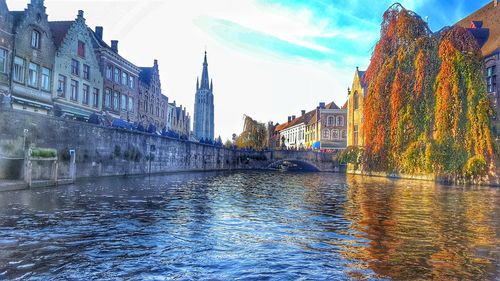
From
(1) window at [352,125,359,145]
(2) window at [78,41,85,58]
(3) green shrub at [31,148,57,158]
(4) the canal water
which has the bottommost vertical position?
(4) the canal water

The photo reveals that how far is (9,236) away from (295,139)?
318 ft

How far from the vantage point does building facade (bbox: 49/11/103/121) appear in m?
32.9

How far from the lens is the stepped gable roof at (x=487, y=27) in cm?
3538

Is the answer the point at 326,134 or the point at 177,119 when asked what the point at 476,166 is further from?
the point at 177,119

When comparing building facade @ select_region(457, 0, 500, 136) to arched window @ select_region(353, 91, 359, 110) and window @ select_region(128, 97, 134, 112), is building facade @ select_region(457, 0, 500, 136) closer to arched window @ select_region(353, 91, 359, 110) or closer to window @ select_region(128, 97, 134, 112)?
arched window @ select_region(353, 91, 359, 110)

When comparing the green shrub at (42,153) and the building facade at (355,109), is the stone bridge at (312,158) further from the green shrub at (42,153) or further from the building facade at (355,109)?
the green shrub at (42,153)

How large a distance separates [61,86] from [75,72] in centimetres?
263

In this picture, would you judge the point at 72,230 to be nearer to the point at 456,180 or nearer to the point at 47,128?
the point at 47,128

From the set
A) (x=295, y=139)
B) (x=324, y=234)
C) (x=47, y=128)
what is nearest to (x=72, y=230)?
(x=324, y=234)

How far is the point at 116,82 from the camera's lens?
1682 inches

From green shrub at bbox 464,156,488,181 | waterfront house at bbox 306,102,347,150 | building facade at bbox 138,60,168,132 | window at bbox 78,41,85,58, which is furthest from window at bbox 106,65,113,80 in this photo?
waterfront house at bbox 306,102,347,150

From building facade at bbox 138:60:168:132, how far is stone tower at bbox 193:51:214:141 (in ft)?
177

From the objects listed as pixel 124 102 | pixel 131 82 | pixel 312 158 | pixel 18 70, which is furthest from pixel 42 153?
pixel 312 158

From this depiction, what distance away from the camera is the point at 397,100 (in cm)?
2638
